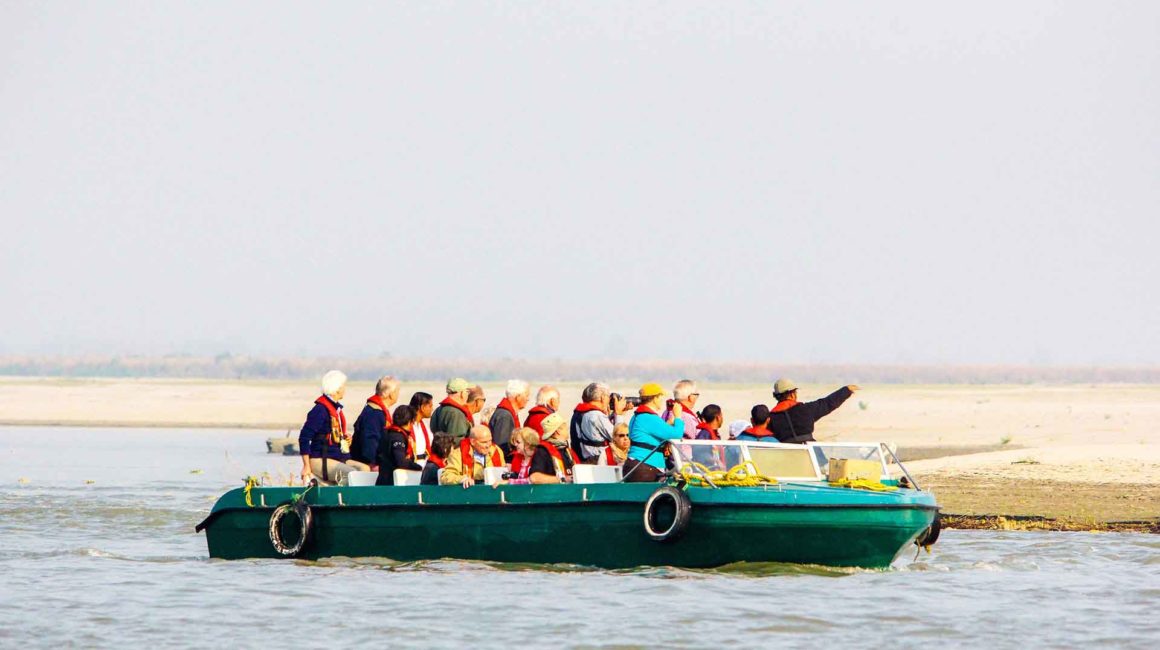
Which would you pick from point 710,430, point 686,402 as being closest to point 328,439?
point 686,402

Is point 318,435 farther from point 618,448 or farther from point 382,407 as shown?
point 618,448

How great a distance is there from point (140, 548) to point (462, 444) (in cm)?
548

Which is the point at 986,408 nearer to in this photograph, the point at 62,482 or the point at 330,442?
the point at 62,482

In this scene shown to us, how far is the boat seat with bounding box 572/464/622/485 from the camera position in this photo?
15.7m

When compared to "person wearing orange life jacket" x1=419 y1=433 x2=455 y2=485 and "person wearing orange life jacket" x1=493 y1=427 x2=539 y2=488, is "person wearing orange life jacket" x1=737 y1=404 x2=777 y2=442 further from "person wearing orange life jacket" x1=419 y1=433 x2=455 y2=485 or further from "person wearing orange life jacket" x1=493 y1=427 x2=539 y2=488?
"person wearing orange life jacket" x1=419 y1=433 x2=455 y2=485

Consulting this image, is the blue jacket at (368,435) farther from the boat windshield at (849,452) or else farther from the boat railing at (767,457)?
the boat windshield at (849,452)

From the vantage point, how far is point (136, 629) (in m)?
13.8

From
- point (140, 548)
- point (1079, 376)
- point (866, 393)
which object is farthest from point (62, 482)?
point (1079, 376)

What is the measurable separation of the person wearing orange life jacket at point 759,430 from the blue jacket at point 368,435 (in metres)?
3.27

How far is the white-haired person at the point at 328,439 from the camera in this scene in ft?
54.4

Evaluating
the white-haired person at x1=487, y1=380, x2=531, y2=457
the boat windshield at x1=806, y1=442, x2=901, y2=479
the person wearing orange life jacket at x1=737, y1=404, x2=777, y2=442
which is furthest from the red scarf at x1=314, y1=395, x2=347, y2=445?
the boat windshield at x1=806, y1=442, x2=901, y2=479

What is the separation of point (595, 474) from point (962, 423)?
38610 millimetres

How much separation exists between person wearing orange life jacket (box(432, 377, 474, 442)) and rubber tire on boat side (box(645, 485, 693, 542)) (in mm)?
2091

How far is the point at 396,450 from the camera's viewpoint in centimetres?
1673
